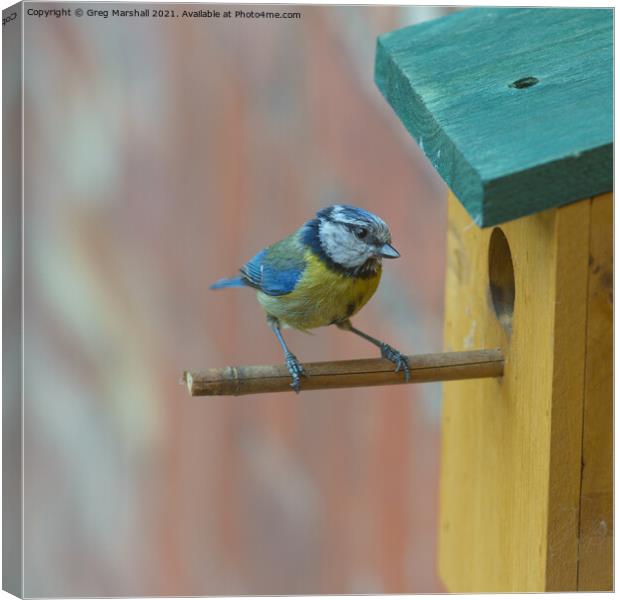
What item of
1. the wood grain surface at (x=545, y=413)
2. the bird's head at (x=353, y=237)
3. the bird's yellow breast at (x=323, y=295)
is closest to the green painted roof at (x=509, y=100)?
the wood grain surface at (x=545, y=413)

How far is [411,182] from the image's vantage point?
125 inches

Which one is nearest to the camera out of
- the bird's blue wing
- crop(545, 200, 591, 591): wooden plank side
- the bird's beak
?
crop(545, 200, 591, 591): wooden plank side

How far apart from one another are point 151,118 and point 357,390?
93 centimetres

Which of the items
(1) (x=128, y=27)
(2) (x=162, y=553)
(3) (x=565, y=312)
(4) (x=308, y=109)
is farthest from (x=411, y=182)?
(2) (x=162, y=553)

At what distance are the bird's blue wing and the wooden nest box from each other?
1.23 ft

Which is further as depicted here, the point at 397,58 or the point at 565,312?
the point at 397,58

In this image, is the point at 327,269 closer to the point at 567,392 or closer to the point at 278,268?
the point at 278,268

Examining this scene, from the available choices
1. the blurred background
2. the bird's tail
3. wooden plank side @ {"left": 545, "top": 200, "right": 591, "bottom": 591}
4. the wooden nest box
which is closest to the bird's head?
the wooden nest box

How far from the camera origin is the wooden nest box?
2037 mm

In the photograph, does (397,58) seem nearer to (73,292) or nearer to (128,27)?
(128,27)

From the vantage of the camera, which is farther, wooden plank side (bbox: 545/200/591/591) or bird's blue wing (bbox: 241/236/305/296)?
bird's blue wing (bbox: 241/236/305/296)

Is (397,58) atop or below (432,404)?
atop

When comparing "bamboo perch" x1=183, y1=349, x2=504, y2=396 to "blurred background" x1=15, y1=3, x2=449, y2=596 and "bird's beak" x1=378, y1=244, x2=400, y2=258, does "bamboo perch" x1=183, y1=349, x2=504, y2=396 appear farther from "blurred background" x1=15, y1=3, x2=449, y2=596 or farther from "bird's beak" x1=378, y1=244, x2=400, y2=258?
"blurred background" x1=15, y1=3, x2=449, y2=596

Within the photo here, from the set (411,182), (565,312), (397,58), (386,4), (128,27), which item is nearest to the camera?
(565,312)
